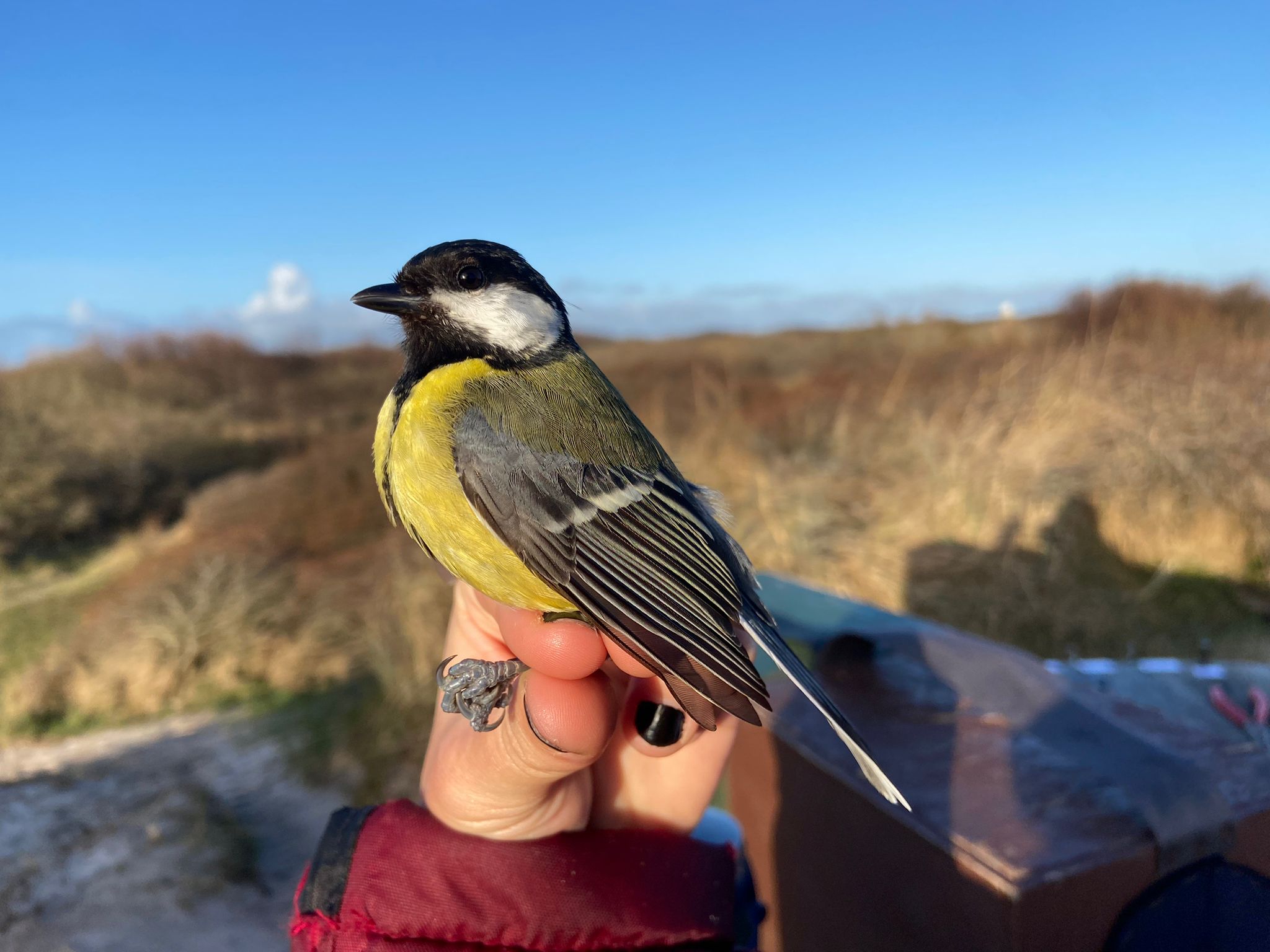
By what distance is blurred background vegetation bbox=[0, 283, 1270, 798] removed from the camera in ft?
12.4

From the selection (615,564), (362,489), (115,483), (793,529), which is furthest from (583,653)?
(115,483)

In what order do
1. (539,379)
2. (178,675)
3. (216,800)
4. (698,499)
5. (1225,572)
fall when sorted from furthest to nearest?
(1225,572), (178,675), (216,800), (698,499), (539,379)

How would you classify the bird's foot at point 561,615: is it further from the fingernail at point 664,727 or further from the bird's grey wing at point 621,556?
the fingernail at point 664,727

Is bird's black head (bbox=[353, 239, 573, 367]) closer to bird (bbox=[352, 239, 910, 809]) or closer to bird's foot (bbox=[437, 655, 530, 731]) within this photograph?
bird (bbox=[352, 239, 910, 809])

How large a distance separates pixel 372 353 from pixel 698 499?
27.2 ft

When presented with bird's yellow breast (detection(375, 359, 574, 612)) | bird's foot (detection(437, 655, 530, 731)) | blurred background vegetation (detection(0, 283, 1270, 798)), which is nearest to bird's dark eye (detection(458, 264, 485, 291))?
bird's yellow breast (detection(375, 359, 574, 612))

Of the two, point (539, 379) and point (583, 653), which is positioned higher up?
point (539, 379)

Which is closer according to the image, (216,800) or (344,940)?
(344,940)

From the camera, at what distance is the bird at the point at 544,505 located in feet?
3.29

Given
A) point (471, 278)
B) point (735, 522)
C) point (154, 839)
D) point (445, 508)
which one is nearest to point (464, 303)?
point (471, 278)

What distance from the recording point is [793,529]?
4488 millimetres

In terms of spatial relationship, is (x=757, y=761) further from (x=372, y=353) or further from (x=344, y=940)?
(x=372, y=353)

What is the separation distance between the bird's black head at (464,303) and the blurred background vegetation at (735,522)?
2.48 metres

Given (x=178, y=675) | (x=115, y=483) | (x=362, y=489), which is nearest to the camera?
(x=178, y=675)
